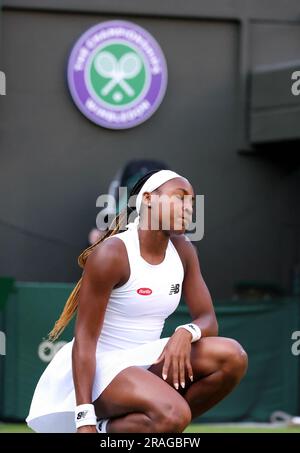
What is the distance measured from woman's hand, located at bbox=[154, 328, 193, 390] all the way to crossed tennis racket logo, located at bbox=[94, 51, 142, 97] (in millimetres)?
6527

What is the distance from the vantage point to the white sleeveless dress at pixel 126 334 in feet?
15.0

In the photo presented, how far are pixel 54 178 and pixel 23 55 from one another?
124cm

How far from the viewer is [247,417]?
8953mm

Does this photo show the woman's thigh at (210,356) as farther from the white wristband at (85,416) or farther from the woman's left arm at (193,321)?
the white wristband at (85,416)

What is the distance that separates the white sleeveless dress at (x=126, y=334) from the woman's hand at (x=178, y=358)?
16 centimetres

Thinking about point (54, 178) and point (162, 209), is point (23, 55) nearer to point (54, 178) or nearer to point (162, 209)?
point (54, 178)

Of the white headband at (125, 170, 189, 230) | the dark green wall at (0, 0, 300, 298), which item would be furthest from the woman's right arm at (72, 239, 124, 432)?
the dark green wall at (0, 0, 300, 298)

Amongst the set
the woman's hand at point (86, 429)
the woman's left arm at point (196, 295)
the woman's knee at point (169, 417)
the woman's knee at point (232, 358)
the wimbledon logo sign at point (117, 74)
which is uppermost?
the wimbledon logo sign at point (117, 74)

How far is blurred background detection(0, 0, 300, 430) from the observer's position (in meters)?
10.5

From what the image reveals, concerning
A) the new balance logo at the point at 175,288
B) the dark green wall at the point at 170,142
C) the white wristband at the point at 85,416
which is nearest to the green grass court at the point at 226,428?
the dark green wall at the point at 170,142

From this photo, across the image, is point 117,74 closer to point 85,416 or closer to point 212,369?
point 212,369

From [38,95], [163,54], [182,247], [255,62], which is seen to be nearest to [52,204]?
[38,95]

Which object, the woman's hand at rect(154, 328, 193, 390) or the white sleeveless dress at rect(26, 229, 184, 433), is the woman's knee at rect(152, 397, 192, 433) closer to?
the woman's hand at rect(154, 328, 193, 390)

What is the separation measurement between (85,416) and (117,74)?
6861 mm
